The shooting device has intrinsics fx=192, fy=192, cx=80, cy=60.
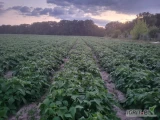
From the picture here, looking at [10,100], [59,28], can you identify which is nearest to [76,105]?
[10,100]

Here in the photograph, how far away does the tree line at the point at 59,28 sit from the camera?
363 feet

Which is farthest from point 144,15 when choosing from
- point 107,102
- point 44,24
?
point 107,102

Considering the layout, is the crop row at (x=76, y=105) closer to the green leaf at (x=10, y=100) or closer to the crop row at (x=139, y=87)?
the crop row at (x=139, y=87)

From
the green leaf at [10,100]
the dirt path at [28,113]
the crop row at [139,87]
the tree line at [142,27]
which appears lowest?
the dirt path at [28,113]

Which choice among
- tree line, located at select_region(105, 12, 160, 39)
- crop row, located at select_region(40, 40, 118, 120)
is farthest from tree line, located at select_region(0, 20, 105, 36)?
crop row, located at select_region(40, 40, 118, 120)

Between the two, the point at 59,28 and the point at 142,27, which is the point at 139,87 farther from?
the point at 59,28

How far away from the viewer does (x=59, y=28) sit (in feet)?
376

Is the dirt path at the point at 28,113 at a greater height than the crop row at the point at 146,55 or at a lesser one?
lesser

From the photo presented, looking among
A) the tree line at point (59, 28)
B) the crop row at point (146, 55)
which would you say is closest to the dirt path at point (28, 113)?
the crop row at point (146, 55)

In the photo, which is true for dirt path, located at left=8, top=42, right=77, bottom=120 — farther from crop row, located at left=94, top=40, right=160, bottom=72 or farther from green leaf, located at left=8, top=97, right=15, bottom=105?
crop row, located at left=94, top=40, right=160, bottom=72

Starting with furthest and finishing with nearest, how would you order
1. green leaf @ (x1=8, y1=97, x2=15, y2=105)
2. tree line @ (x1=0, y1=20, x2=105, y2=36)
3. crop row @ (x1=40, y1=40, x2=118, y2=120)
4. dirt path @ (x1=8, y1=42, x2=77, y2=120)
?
1. tree line @ (x1=0, y1=20, x2=105, y2=36)
2. green leaf @ (x1=8, y1=97, x2=15, y2=105)
3. dirt path @ (x1=8, y1=42, x2=77, y2=120)
4. crop row @ (x1=40, y1=40, x2=118, y2=120)

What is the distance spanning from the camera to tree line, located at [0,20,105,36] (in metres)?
111

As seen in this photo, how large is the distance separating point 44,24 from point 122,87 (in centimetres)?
11335

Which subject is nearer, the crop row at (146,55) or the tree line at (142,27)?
the crop row at (146,55)
